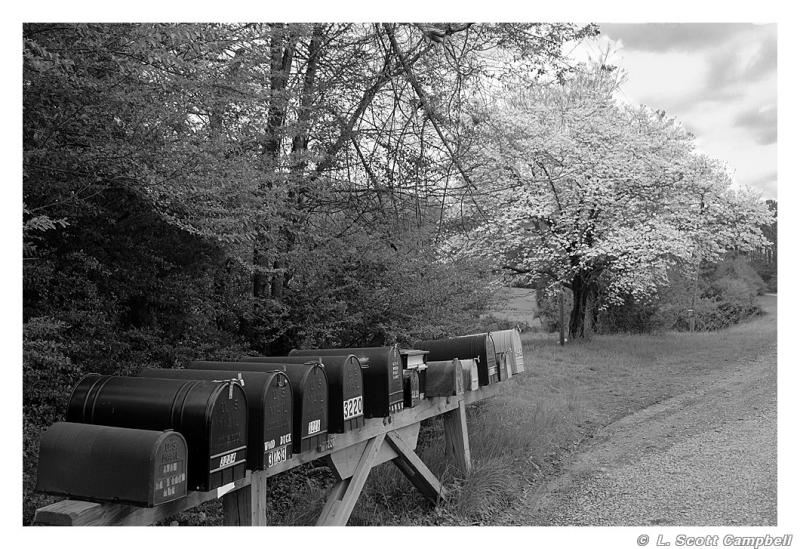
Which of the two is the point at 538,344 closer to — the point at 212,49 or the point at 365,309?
the point at 365,309

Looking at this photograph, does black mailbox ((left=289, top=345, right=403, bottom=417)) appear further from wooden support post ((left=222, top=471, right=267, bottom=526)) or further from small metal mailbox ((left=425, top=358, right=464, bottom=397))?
wooden support post ((left=222, top=471, right=267, bottom=526))

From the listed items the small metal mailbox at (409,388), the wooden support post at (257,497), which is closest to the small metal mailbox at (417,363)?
the small metal mailbox at (409,388)

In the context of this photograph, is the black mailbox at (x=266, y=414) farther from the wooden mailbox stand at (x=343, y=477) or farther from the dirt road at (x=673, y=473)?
the dirt road at (x=673, y=473)

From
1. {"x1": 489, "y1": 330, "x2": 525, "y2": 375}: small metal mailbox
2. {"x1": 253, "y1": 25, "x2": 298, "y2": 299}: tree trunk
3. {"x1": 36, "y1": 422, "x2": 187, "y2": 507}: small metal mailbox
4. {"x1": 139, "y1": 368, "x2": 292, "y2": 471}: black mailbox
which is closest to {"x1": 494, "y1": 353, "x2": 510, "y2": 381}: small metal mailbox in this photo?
{"x1": 489, "y1": 330, "x2": 525, "y2": 375}: small metal mailbox

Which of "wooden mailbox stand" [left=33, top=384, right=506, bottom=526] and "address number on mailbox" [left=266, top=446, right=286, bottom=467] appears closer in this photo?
"wooden mailbox stand" [left=33, top=384, right=506, bottom=526]

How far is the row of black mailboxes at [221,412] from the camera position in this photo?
2.36 meters

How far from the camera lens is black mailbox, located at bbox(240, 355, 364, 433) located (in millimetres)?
3322

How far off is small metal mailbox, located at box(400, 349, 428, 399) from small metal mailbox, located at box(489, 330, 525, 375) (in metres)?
1.17

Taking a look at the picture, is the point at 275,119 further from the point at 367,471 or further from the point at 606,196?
Result: the point at 606,196

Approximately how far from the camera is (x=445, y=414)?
493 cm

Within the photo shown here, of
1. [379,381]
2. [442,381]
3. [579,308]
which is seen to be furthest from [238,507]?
[579,308]

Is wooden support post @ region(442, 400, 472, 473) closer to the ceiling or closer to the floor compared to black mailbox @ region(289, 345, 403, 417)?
closer to the floor

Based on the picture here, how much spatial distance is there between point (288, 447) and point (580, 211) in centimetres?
1203

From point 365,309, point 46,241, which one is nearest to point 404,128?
point 365,309
